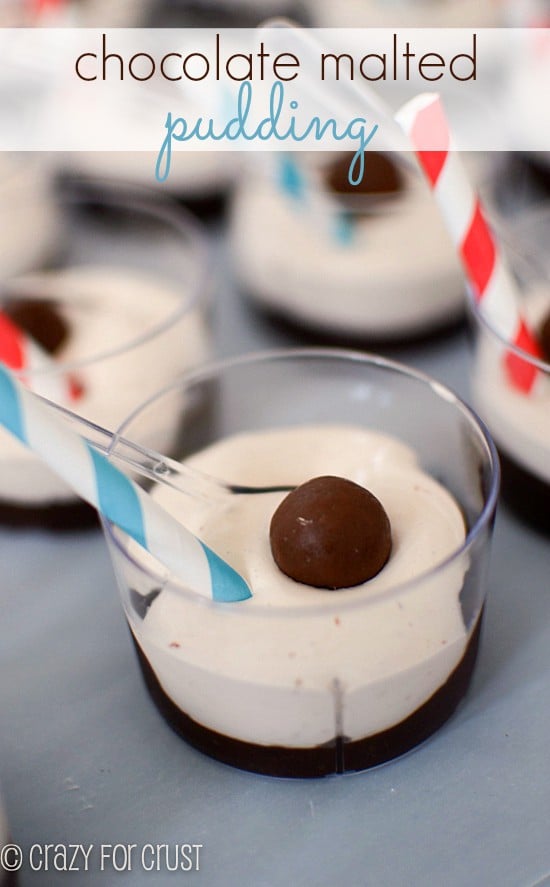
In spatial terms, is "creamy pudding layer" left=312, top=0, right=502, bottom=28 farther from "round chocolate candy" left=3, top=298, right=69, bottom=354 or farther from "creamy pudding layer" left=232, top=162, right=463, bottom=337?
"round chocolate candy" left=3, top=298, right=69, bottom=354

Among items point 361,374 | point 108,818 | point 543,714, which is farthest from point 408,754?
point 361,374

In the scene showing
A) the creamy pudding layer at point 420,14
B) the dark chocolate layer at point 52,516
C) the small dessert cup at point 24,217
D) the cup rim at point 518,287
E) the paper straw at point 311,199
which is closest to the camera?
the cup rim at point 518,287

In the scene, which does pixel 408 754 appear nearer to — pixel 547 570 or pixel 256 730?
pixel 256 730

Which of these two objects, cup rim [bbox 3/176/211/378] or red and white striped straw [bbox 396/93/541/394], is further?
cup rim [bbox 3/176/211/378]

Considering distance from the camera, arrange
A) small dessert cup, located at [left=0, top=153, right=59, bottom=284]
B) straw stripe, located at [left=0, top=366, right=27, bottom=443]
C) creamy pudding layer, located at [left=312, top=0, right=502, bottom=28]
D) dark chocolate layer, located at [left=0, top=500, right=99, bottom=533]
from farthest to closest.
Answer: creamy pudding layer, located at [left=312, top=0, right=502, bottom=28]
small dessert cup, located at [left=0, top=153, right=59, bottom=284]
dark chocolate layer, located at [left=0, top=500, right=99, bottom=533]
straw stripe, located at [left=0, top=366, right=27, bottom=443]

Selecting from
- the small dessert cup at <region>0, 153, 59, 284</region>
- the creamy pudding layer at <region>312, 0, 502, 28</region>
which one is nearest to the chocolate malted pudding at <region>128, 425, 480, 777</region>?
the small dessert cup at <region>0, 153, 59, 284</region>

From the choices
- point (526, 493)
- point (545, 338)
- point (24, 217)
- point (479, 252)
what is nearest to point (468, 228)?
point (479, 252)

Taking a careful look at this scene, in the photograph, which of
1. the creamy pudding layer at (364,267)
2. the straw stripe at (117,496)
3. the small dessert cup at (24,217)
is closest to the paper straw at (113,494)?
the straw stripe at (117,496)

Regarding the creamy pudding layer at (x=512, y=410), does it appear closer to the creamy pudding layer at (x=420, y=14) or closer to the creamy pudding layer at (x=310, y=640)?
the creamy pudding layer at (x=310, y=640)
